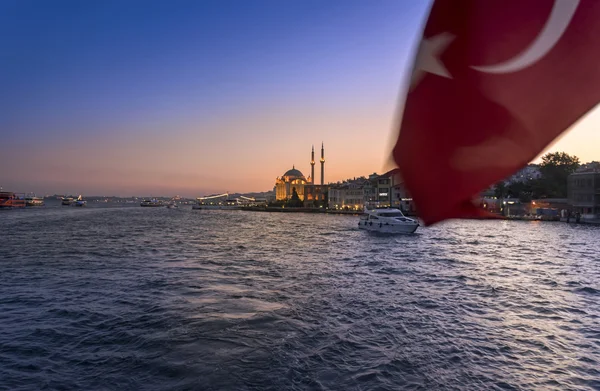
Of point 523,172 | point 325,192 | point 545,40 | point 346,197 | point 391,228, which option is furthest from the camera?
point 325,192

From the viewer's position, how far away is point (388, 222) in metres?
39.2

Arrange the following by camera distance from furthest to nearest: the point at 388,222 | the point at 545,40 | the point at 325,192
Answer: the point at 325,192 → the point at 388,222 → the point at 545,40

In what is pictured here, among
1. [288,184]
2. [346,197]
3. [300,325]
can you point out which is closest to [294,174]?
[288,184]

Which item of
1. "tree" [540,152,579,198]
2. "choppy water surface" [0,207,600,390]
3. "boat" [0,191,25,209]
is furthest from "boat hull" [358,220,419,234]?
"boat" [0,191,25,209]

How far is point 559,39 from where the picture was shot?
69 centimetres

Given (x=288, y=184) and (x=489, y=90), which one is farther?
(x=288, y=184)

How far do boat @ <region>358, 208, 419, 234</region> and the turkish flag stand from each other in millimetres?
36812

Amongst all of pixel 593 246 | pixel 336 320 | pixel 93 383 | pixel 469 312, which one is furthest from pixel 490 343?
pixel 593 246

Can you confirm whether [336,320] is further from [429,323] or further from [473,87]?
[473,87]

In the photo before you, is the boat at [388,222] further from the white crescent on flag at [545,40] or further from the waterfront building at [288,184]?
the waterfront building at [288,184]

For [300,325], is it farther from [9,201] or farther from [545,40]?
[9,201]

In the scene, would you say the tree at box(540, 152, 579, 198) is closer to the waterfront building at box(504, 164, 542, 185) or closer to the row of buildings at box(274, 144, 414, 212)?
the row of buildings at box(274, 144, 414, 212)

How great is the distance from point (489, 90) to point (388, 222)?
39.5m

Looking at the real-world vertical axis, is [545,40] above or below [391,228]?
above
